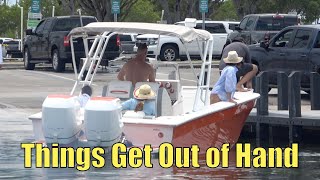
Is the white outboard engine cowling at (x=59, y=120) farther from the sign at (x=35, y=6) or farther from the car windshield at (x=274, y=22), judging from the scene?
the sign at (x=35, y=6)

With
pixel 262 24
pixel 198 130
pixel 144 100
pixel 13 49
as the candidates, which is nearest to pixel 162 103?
pixel 144 100

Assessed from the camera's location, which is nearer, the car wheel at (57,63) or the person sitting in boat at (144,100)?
the person sitting in boat at (144,100)

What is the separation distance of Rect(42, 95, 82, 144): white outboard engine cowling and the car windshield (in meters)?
22.3

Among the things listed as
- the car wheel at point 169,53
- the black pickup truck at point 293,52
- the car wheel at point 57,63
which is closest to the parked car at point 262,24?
the car wheel at point 169,53

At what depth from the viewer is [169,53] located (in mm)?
38750

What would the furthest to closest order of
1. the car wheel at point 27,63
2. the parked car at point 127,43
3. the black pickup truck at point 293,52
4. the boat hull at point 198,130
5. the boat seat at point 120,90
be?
the parked car at point 127,43, the car wheel at point 27,63, the black pickup truck at point 293,52, the boat seat at point 120,90, the boat hull at point 198,130

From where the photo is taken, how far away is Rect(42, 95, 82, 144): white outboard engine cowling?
1282cm

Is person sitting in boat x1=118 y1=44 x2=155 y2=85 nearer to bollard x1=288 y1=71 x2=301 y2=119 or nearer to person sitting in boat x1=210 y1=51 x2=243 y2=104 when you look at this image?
person sitting in boat x1=210 y1=51 x2=243 y2=104

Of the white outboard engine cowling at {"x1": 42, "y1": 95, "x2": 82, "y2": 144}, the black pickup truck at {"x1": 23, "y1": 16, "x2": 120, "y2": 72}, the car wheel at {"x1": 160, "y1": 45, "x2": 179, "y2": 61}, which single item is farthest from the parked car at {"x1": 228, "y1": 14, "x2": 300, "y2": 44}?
the white outboard engine cowling at {"x1": 42, "y1": 95, "x2": 82, "y2": 144}

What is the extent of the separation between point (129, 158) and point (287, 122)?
197 inches

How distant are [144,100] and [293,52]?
8.85 m

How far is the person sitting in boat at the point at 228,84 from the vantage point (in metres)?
15.4

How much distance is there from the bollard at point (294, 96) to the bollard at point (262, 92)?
1.65ft

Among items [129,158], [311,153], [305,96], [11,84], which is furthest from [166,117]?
[11,84]
